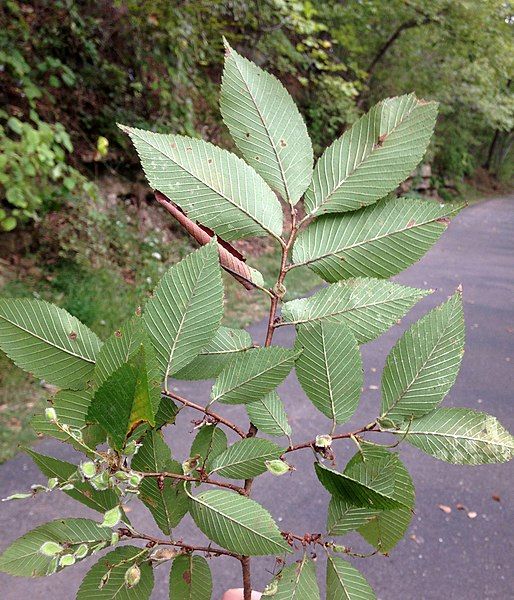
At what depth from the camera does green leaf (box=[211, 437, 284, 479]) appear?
21.8 inches

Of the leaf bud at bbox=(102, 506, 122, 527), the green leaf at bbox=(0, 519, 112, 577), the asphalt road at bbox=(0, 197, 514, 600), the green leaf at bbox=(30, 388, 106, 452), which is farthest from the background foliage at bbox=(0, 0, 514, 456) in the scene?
the leaf bud at bbox=(102, 506, 122, 527)

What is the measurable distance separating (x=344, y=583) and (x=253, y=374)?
0.27 meters

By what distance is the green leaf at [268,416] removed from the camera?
63cm

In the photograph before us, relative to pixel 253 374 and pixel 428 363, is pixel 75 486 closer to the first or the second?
pixel 253 374

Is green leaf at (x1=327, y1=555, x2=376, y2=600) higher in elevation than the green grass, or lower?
higher

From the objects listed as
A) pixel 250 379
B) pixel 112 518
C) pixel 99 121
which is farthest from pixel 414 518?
pixel 99 121

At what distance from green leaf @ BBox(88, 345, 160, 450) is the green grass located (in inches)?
93.2

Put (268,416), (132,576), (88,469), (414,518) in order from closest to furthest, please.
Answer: (88,469), (132,576), (268,416), (414,518)

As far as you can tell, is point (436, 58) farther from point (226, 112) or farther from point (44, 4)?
point (226, 112)

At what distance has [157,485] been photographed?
22.3 inches

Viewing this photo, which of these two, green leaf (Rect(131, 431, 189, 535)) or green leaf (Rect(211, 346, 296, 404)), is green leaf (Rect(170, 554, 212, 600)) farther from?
green leaf (Rect(211, 346, 296, 404))

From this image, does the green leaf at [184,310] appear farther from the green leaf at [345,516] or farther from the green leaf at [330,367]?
the green leaf at [345,516]

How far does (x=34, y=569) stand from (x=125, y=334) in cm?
30

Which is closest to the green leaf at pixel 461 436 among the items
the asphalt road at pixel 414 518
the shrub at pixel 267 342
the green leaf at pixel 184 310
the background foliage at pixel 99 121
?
the shrub at pixel 267 342
